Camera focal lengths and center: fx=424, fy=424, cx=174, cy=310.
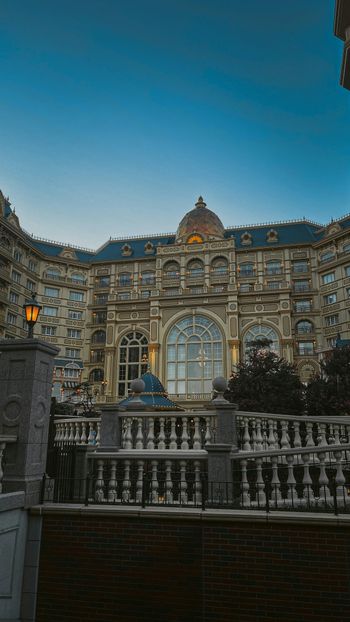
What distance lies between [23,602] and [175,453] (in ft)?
10.8

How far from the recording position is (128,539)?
6383 millimetres

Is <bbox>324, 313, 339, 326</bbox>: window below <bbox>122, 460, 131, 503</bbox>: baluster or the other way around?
the other way around

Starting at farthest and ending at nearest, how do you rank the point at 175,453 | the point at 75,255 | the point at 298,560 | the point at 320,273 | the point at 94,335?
the point at 75,255
the point at 94,335
the point at 320,273
the point at 175,453
the point at 298,560

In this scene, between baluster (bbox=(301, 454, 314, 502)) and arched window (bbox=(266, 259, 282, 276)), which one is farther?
arched window (bbox=(266, 259, 282, 276))

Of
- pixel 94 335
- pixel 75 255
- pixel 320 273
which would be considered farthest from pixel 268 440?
pixel 75 255

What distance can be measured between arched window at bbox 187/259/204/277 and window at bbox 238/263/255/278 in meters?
4.36

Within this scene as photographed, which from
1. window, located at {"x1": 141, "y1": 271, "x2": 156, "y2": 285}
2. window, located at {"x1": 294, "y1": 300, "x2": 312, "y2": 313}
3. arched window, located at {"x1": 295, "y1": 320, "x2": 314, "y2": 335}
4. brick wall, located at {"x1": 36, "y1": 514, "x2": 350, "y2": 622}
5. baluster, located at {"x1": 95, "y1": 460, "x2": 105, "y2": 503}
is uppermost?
window, located at {"x1": 141, "y1": 271, "x2": 156, "y2": 285}

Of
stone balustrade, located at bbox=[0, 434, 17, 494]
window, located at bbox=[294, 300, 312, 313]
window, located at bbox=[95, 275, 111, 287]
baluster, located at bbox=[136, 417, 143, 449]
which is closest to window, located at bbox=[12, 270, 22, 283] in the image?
window, located at bbox=[95, 275, 111, 287]

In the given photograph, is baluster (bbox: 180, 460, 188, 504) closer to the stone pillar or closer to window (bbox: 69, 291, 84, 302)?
the stone pillar

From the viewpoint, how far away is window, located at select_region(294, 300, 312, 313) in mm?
45531

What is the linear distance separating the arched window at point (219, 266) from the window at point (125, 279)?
34.1 ft

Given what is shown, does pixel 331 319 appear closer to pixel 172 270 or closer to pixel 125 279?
pixel 172 270

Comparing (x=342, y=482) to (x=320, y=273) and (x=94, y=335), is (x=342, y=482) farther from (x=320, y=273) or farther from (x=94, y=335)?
(x=94, y=335)

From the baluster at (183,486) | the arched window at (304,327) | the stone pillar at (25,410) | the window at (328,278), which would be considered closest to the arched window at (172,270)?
the arched window at (304,327)
